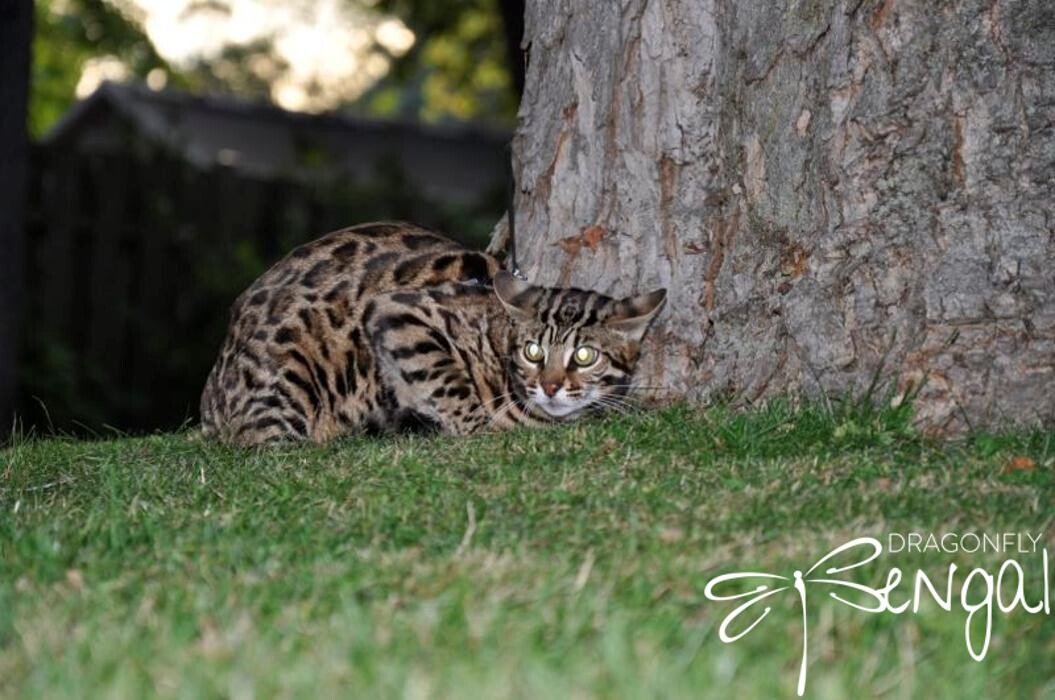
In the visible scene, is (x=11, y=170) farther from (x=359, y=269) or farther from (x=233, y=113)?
(x=233, y=113)

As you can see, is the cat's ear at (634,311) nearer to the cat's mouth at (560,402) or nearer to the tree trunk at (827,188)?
the tree trunk at (827,188)

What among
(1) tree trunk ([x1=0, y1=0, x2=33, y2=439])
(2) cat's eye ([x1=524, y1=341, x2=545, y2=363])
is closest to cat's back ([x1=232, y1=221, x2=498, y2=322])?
(2) cat's eye ([x1=524, y1=341, x2=545, y2=363])

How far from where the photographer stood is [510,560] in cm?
457

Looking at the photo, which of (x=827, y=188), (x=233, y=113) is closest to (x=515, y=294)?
(x=827, y=188)

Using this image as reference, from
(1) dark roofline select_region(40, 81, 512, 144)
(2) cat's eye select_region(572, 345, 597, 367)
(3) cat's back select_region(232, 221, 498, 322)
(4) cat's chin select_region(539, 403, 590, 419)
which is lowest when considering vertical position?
(1) dark roofline select_region(40, 81, 512, 144)

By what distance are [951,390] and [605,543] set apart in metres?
2.16

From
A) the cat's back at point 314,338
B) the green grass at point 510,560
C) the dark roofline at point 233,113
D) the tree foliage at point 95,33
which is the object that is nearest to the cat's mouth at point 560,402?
the green grass at point 510,560

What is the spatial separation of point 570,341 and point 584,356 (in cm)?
11

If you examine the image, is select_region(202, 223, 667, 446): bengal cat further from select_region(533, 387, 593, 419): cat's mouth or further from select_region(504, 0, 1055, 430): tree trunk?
select_region(504, 0, 1055, 430): tree trunk

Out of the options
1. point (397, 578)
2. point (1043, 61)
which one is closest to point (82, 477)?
point (397, 578)

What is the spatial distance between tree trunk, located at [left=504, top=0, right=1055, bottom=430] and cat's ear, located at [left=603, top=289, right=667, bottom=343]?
0.20 metres

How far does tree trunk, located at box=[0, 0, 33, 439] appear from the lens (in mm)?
9312

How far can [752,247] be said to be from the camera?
6.70m

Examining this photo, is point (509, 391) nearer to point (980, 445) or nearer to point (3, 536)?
point (980, 445)
